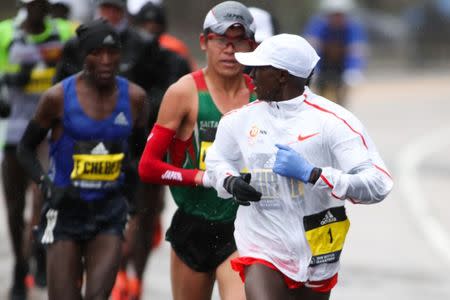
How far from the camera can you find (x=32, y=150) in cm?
874

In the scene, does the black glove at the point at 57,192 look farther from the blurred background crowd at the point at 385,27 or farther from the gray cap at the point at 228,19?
the blurred background crowd at the point at 385,27

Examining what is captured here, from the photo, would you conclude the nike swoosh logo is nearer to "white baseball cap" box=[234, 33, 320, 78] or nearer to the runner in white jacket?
the runner in white jacket

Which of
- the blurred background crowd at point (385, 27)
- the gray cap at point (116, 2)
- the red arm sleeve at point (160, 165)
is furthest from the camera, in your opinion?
the blurred background crowd at point (385, 27)

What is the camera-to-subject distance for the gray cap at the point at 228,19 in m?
8.26

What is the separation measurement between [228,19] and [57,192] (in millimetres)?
1402

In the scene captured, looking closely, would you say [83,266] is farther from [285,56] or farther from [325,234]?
[285,56]

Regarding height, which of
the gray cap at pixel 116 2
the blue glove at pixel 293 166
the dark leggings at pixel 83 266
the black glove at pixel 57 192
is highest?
the blue glove at pixel 293 166

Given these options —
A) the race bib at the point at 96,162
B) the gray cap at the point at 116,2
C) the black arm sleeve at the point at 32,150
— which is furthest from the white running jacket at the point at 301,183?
the gray cap at the point at 116,2

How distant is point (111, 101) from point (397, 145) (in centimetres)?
1739

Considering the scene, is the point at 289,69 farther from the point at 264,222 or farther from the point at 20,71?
the point at 20,71

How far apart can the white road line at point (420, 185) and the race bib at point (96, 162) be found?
605 centimetres

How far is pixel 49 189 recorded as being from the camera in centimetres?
872

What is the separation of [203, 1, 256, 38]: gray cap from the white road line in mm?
6350

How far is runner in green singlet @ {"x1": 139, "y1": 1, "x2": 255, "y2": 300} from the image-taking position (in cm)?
822
